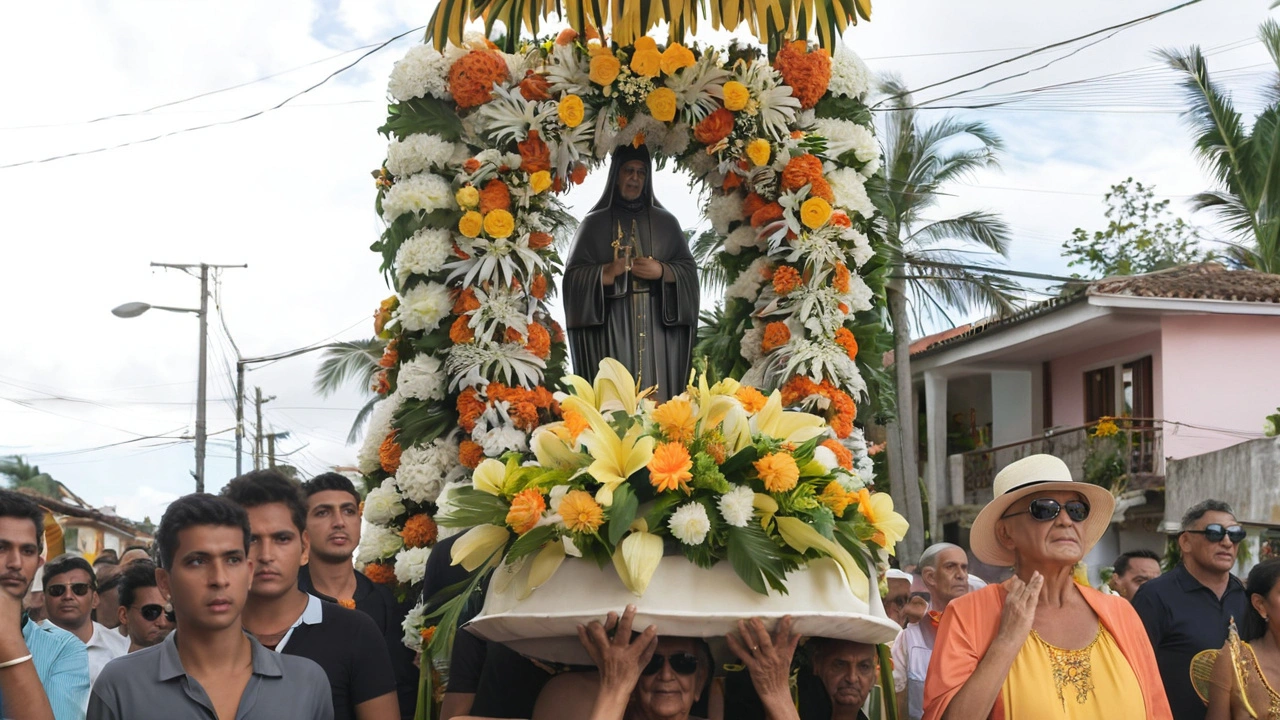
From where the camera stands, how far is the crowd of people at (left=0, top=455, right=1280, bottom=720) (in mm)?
3143

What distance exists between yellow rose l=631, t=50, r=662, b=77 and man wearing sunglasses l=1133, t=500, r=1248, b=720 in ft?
10.8

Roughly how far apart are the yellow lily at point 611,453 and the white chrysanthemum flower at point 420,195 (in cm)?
379

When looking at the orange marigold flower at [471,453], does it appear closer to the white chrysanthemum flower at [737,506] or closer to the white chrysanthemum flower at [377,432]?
the white chrysanthemum flower at [377,432]

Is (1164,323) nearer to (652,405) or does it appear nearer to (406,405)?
(406,405)

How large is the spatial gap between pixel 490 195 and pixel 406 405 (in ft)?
3.78

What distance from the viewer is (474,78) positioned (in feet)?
22.5

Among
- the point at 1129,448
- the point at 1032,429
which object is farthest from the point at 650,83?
the point at 1032,429

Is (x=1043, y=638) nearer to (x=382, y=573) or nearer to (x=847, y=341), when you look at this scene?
(x=847, y=341)

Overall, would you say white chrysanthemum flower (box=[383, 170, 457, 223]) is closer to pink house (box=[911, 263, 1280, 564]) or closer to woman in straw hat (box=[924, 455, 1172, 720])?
woman in straw hat (box=[924, 455, 1172, 720])

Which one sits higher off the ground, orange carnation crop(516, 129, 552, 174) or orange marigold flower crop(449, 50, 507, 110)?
orange marigold flower crop(449, 50, 507, 110)

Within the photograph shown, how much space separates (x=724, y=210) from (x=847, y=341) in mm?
1018

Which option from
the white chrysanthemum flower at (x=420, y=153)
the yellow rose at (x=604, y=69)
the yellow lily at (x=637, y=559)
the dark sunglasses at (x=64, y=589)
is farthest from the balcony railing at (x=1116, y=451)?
the yellow lily at (x=637, y=559)

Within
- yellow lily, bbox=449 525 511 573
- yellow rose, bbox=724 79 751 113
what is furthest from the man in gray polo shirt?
yellow rose, bbox=724 79 751 113

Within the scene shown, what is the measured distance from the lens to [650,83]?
6.82 metres
